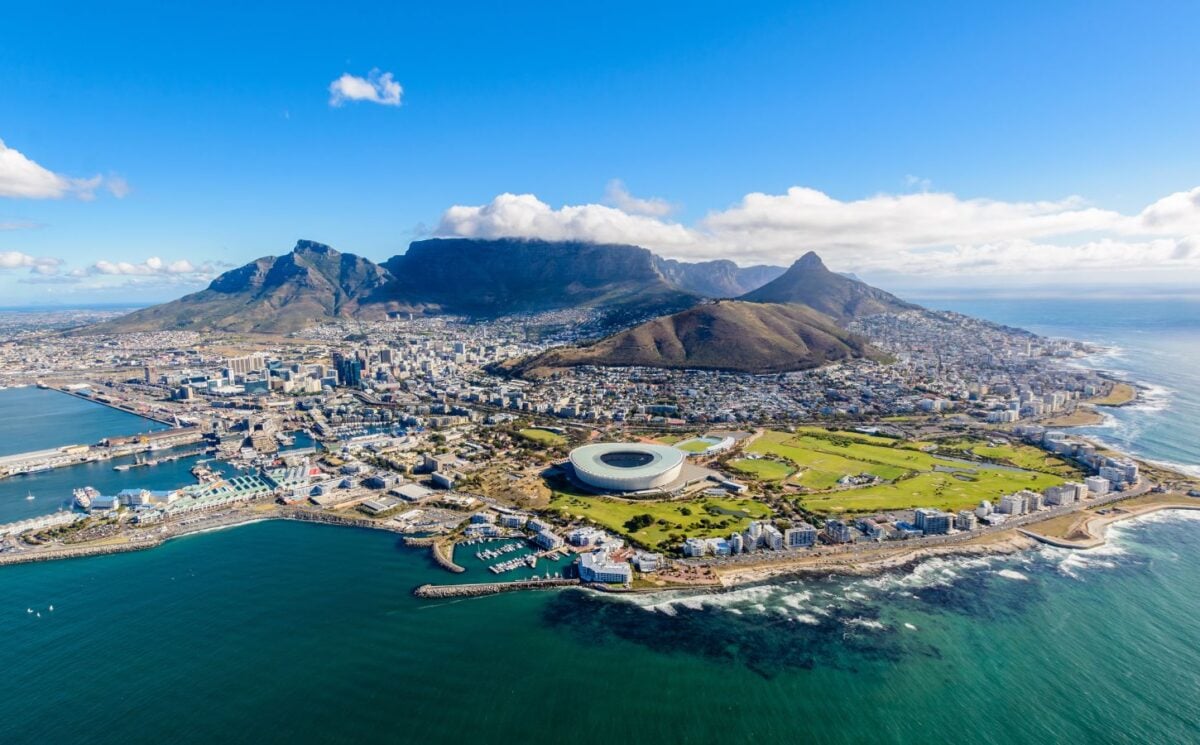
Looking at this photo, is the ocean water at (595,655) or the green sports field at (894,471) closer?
the ocean water at (595,655)

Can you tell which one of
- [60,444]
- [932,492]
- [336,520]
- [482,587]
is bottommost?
[932,492]

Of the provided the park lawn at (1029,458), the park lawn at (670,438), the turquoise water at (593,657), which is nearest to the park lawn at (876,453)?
the park lawn at (1029,458)

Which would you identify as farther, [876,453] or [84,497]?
[876,453]

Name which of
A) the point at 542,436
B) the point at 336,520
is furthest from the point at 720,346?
the point at 336,520

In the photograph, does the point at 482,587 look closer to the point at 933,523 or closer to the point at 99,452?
the point at 933,523

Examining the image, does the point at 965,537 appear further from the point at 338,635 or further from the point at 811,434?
the point at 338,635

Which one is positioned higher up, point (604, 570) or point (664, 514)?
point (604, 570)

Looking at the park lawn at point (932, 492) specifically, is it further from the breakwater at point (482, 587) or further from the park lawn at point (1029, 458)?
the breakwater at point (482, 587)
